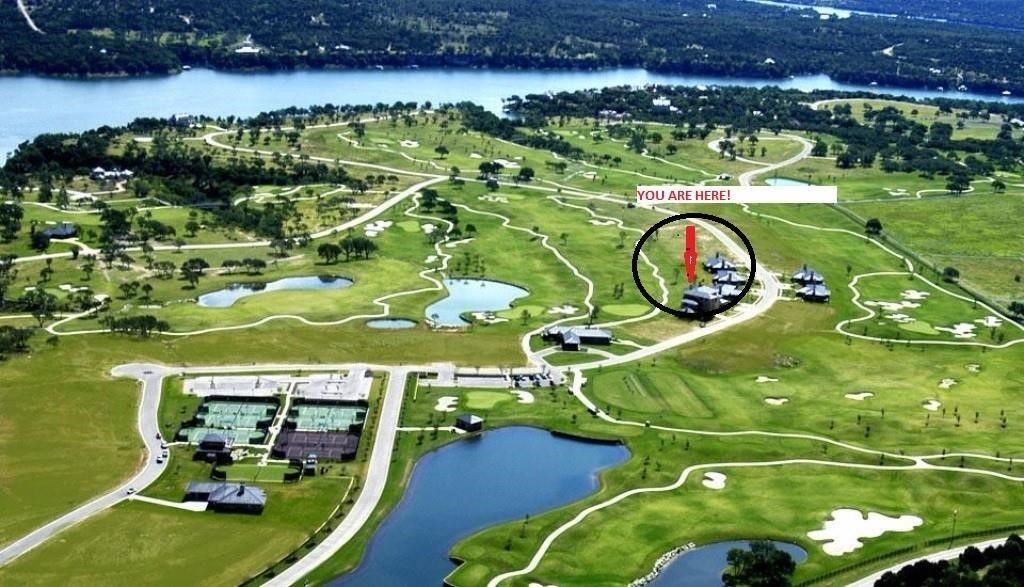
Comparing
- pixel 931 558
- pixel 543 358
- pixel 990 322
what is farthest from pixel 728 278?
pixel 931 558

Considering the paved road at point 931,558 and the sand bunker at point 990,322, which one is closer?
the paved road at point 931,558

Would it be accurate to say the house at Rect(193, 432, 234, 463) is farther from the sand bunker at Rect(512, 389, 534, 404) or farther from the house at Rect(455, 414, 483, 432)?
A: the sand bunker at Rect(512, 389, 534, 404)

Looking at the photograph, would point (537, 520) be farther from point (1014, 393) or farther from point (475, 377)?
point (1014, 393)

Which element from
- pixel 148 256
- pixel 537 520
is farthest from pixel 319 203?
pixel 537 520

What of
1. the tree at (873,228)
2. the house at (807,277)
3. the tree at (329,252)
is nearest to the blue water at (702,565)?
the house at (807,277)

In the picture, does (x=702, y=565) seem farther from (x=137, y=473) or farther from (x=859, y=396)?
(x=137, y=473)

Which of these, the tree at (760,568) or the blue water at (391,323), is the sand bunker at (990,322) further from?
the tree at (760,568)

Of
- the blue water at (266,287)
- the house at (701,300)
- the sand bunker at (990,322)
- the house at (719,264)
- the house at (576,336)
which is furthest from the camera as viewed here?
the house at (719,264)
